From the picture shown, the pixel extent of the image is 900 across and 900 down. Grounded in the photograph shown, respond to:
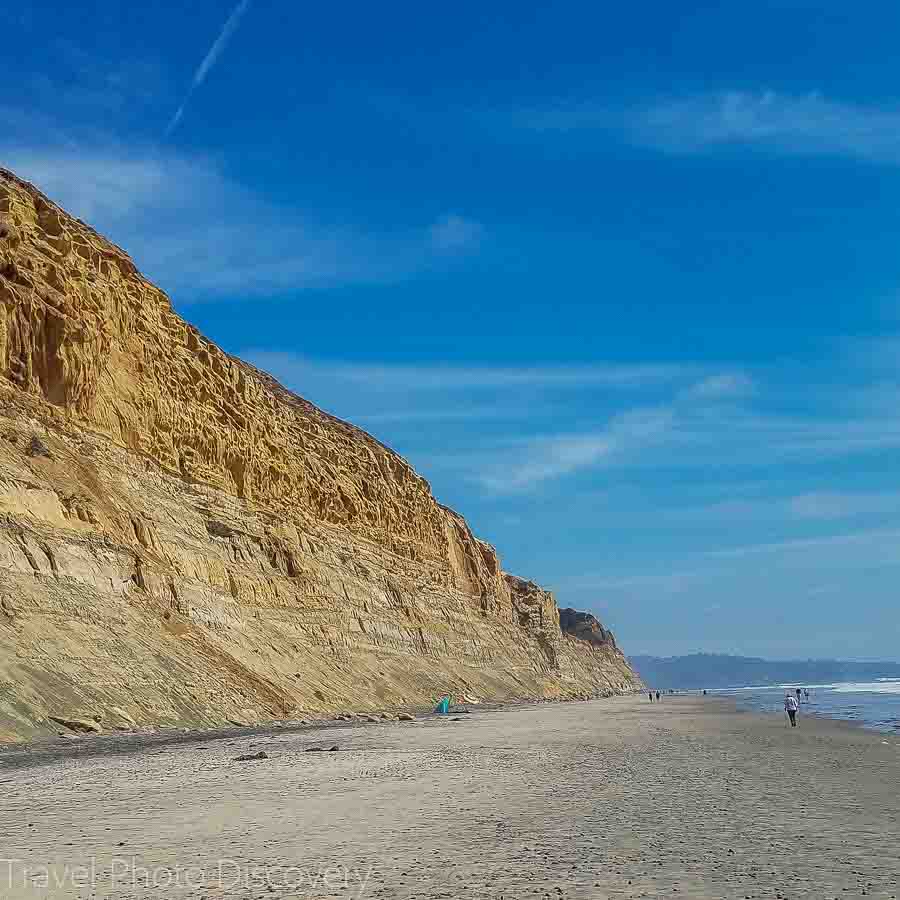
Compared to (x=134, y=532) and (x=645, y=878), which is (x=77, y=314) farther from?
(x=645, y=878)

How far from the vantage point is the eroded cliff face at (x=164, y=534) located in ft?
88.0

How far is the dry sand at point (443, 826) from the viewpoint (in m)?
7.06

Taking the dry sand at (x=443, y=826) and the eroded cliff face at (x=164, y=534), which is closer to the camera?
the dry sand at (x=443, y=826)

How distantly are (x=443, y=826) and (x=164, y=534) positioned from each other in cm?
3151

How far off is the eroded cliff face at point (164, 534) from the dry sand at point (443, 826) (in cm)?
945

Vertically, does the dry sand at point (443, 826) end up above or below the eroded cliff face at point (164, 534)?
below

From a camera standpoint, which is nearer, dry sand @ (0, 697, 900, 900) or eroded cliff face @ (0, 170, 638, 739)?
dry sand @ (0, 697, 900, 900)

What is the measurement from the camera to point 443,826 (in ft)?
32.2

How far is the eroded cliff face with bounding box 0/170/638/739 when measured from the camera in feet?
88.0

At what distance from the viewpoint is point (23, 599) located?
2561 cm

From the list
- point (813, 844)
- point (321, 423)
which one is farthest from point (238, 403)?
point (813, 844)

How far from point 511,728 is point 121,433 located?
2325 centimetres

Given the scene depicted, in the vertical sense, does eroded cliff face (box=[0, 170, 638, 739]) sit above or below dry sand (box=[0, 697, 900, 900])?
above

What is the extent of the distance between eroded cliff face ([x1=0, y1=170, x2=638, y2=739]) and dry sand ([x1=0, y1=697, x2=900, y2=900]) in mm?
9453
